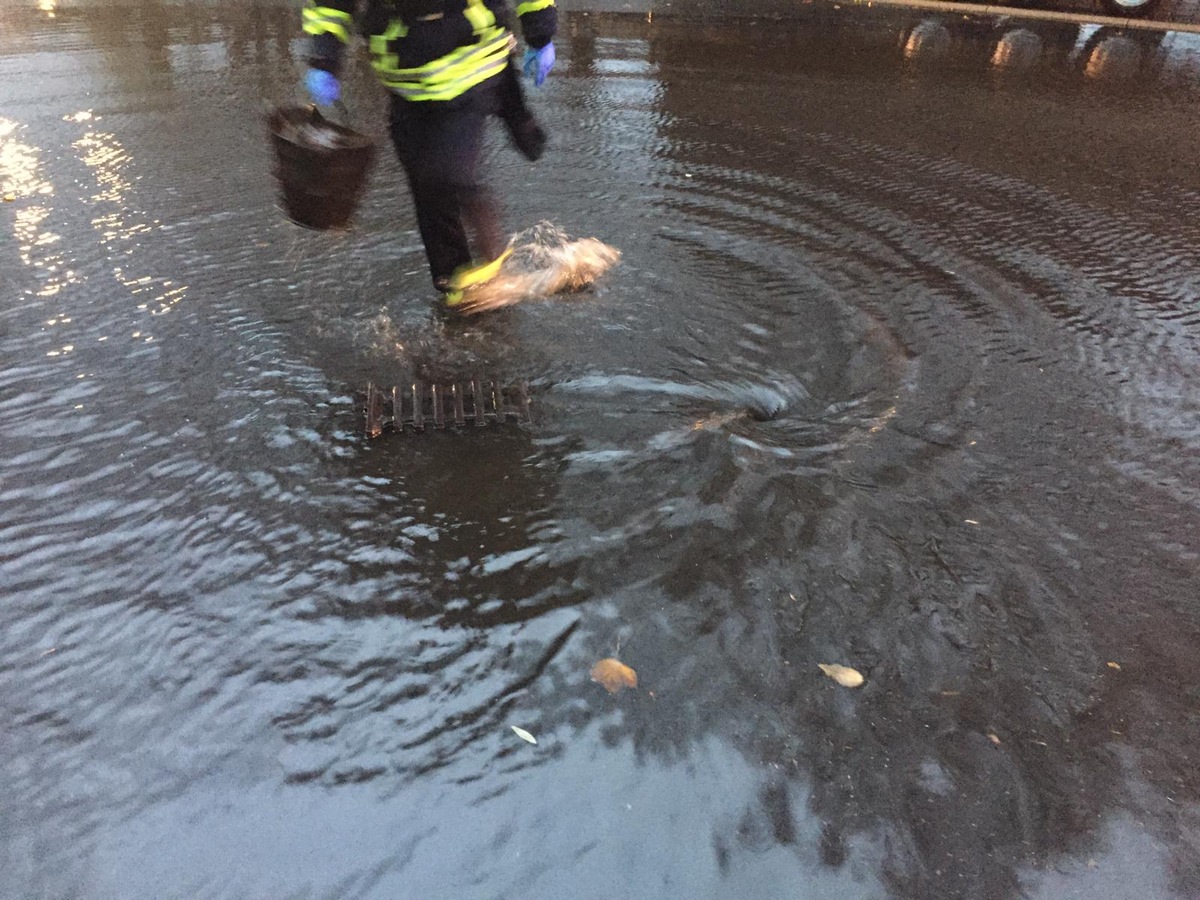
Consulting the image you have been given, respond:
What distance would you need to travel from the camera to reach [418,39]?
2.79 meters

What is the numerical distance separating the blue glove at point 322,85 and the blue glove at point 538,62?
2.53ft

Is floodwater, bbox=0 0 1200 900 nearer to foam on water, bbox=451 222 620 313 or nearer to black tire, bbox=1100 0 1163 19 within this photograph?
foam on water, bbox=451 222 620 313

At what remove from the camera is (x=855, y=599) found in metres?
2.30

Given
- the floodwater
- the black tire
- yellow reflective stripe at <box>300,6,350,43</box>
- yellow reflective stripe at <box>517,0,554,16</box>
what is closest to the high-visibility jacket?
yellow reflective stripe at <box>300,6,350,43</box>

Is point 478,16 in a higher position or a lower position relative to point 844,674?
higher

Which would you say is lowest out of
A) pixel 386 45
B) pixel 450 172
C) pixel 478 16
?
pixel 450 172

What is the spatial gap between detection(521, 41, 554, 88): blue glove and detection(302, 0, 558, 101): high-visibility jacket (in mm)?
245

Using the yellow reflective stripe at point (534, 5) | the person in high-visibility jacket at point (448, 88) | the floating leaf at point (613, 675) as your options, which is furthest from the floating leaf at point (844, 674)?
the yellow reflective stripe at point (534, 5)

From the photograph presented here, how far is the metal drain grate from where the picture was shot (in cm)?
288

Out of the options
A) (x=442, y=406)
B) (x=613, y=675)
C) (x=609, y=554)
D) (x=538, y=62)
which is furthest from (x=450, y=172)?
(x=613, y=675)

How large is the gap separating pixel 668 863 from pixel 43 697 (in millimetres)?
1580

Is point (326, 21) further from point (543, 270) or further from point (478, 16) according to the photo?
point (543, 270)

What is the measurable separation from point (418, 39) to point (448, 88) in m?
0.18

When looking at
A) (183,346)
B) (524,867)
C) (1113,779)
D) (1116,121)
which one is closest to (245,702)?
(524,867)
